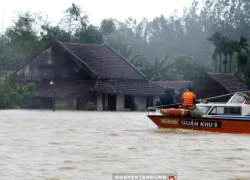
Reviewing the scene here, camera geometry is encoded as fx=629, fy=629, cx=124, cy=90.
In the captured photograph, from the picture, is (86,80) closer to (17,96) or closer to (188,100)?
(17,96)

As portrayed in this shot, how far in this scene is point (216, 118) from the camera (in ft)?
74.1

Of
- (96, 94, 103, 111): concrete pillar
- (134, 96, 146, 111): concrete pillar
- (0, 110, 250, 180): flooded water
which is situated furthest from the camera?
(134, 96, 146, 111): concrete pillar

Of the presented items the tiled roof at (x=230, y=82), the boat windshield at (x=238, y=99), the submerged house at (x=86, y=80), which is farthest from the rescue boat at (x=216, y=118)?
the tiled roof at (x=230, y=82)

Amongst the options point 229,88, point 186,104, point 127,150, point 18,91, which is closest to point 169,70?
point 229,88

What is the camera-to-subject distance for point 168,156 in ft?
51.6

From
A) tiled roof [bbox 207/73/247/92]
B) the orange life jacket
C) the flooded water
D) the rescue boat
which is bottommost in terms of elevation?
the flooded water

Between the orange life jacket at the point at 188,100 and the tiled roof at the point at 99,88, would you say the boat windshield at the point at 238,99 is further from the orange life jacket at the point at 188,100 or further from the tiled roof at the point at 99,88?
the tiled roof at the point at 99,88

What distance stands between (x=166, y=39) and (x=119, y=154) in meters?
106

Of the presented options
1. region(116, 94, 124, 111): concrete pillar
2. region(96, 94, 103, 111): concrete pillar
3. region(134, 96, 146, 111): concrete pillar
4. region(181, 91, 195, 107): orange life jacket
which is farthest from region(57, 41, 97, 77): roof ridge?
region(181, 91, 195, 107): orange life jacket

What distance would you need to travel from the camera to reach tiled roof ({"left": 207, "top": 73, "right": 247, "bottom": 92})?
53.9 m

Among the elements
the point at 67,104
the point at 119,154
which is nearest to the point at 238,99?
the point at 119,154

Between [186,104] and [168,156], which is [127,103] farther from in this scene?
[168,156]

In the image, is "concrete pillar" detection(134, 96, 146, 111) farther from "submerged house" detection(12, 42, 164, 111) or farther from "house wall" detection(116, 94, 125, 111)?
"house wall" detection(116, 94, 125, 111)

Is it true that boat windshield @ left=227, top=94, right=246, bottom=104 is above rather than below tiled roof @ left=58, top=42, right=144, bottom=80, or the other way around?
below
